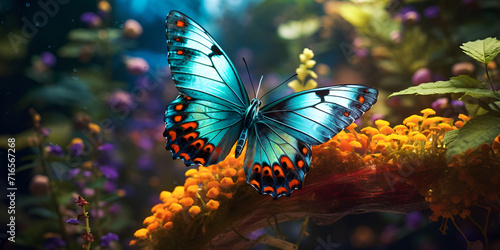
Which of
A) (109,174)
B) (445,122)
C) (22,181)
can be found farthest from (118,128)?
(445,122)

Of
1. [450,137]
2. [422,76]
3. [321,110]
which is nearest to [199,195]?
[321,110]

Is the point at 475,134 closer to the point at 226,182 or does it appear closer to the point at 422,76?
the point at 226,182

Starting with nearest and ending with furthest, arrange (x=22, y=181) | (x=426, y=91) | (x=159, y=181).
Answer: (x=426, y=91) → (x=22, y=181) → (x=159, y=181)

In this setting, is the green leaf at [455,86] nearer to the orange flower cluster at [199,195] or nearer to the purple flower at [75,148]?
the orange flower cluster at [199,195]

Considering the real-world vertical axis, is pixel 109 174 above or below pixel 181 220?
above

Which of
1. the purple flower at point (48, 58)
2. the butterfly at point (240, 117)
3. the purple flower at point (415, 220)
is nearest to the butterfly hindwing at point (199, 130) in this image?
the butterfly at point (240, 117)

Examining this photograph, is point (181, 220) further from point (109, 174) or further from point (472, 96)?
point (472, 96)
